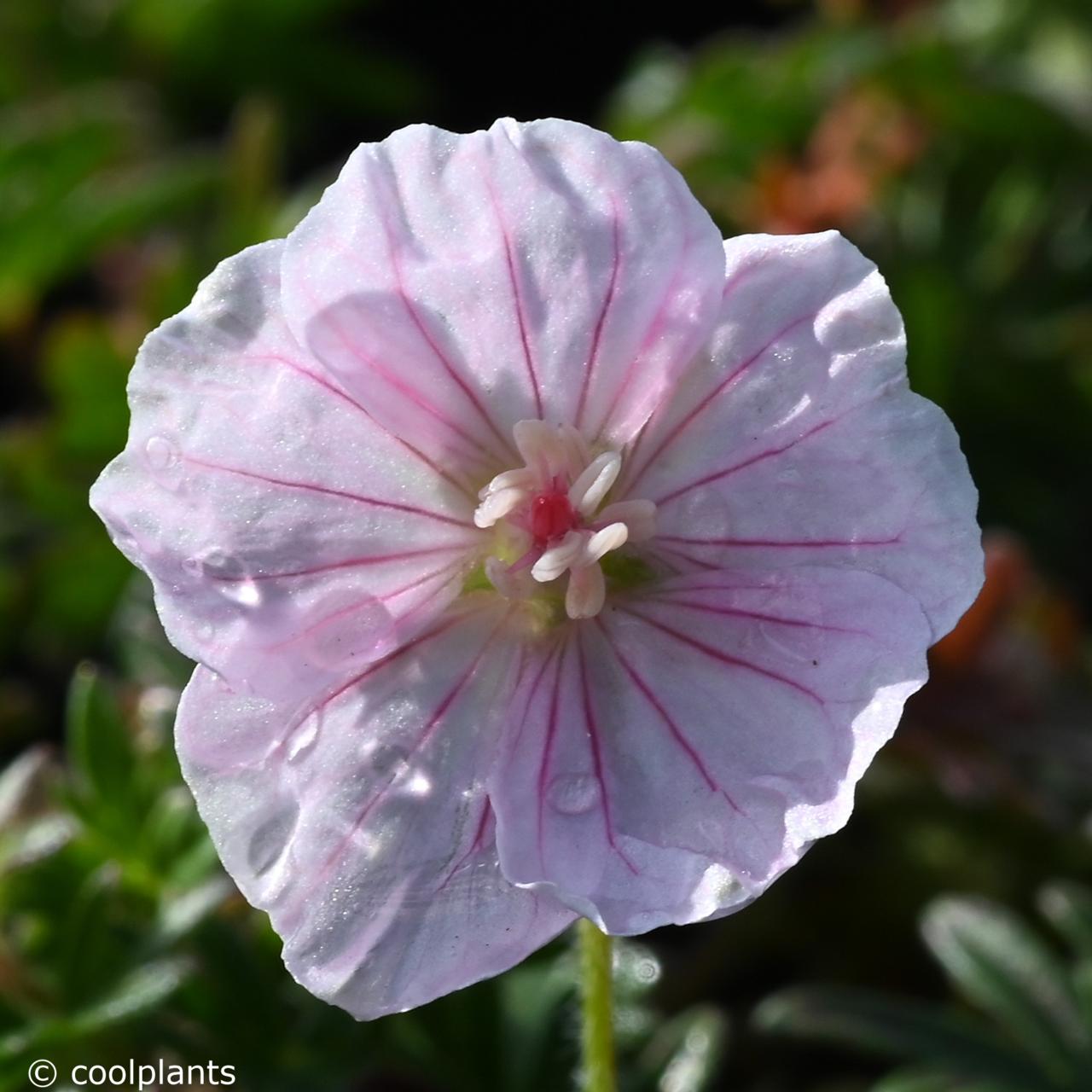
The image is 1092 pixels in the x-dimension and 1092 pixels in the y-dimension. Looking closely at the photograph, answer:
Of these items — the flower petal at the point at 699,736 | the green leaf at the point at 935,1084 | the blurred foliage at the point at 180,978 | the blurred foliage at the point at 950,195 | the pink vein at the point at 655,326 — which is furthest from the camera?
the blurred foliage at the point at 950,195

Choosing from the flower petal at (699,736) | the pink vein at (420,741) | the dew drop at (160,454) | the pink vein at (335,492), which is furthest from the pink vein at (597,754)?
the dew drop at (160,454)

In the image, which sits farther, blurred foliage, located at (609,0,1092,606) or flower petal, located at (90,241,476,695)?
blurred foliage, located at (609,0,1092,606)

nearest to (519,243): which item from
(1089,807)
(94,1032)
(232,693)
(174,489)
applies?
(174,489)

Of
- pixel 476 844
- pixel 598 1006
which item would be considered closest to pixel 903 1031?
pixel 598 1006

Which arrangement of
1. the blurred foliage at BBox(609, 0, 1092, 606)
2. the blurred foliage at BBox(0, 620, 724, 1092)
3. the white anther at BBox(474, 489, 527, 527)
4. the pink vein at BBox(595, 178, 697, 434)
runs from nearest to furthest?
1. the pink vein at BBox(595, 178, 697, 434)
2. the white anther at BBox(474, 489, 527, 527)
3. the blurred foliage at BBox(0, 620, 724, 1092)
4. the blurred foliage at BBox(609, 0, 1092, 606)

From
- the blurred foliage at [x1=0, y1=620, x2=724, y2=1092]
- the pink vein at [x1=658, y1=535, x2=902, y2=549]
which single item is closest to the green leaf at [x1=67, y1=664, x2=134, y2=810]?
the blurred foliage at [x1=0, y1=620, x2=724, y2=1092]

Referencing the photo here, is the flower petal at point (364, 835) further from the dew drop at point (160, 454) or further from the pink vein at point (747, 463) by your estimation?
the pink vein at point (747, 463)

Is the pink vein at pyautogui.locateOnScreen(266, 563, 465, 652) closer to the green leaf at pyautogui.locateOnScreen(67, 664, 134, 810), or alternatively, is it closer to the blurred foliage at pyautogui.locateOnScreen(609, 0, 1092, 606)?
the green leaf at pyautogui.locateOnScreen(67, 664, 134, 810)
